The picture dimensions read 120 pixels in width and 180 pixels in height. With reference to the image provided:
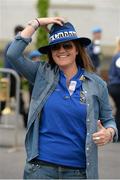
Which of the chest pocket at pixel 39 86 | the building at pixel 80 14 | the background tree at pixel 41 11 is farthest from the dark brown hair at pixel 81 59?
the building at pixel 80 14

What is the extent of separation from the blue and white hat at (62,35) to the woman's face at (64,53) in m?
0.04

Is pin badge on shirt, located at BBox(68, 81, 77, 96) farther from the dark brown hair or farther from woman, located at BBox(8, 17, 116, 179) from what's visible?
the dark brown hair

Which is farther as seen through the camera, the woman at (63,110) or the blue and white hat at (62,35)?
the blue and white hat at (62,35)

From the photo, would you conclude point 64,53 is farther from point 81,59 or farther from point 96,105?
point 96,105

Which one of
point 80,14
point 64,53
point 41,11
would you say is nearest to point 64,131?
point 64,53

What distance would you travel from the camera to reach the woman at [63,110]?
420 centimetres

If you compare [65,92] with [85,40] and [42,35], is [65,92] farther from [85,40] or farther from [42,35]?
[42,35]

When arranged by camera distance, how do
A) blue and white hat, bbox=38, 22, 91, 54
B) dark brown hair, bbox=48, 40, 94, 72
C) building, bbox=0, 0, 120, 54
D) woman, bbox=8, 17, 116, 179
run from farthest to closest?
building, bbox=0, 0, 120, 54
dark brown hair, bbox=48, 40, 94, 72
blue and white hat, bbox=38, 22, 91, 54
woman, bbox=8, 17, 116, 179

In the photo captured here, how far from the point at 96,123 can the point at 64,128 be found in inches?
8.2

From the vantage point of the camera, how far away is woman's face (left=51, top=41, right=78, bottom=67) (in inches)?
170

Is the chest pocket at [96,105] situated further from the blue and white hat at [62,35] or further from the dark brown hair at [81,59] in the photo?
the blue and white hat at [62,35]

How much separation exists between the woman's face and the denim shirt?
0.09 meters

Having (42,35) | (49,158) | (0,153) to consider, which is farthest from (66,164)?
(42,35)

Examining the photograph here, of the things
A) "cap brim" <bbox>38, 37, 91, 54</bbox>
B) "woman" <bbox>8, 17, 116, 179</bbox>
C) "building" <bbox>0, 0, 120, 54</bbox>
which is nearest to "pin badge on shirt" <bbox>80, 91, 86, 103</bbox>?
"woman" <bbox>8, 17, 116, 179</bbox>
